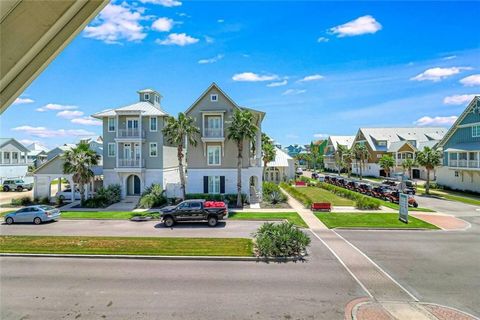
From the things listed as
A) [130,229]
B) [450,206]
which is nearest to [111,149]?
[130,229]

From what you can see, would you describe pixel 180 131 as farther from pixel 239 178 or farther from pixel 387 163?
pixel 387 163

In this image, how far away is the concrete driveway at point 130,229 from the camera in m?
19.8

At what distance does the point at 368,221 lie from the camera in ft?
75.2

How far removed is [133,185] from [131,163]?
3152mm

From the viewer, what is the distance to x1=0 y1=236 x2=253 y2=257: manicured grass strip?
15.5 m

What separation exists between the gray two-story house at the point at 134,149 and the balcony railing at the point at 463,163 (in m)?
40.0

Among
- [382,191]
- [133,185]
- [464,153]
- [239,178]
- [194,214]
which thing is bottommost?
[194,214]

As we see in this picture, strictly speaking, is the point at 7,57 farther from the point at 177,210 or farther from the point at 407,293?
the point at 177,210

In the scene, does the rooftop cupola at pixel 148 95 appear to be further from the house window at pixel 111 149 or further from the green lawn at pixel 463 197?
the green lawn at pixel 463 197

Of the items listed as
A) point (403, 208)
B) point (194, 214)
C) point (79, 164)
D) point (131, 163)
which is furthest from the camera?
point (131, 163)

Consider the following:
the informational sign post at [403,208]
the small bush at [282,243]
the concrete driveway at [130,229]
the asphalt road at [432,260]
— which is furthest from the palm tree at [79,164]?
the informational sign post at [403,208]

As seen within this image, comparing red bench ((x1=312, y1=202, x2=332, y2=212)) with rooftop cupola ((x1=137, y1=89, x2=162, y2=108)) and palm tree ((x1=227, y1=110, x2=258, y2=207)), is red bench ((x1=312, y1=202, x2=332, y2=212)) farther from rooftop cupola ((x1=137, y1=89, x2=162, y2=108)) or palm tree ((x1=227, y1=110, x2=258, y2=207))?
rooftop cupola ((x1=137, y1=89, x2=162, y2=108))

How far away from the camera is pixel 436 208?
98.6ft

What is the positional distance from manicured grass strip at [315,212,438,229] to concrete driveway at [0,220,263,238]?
6.12m
